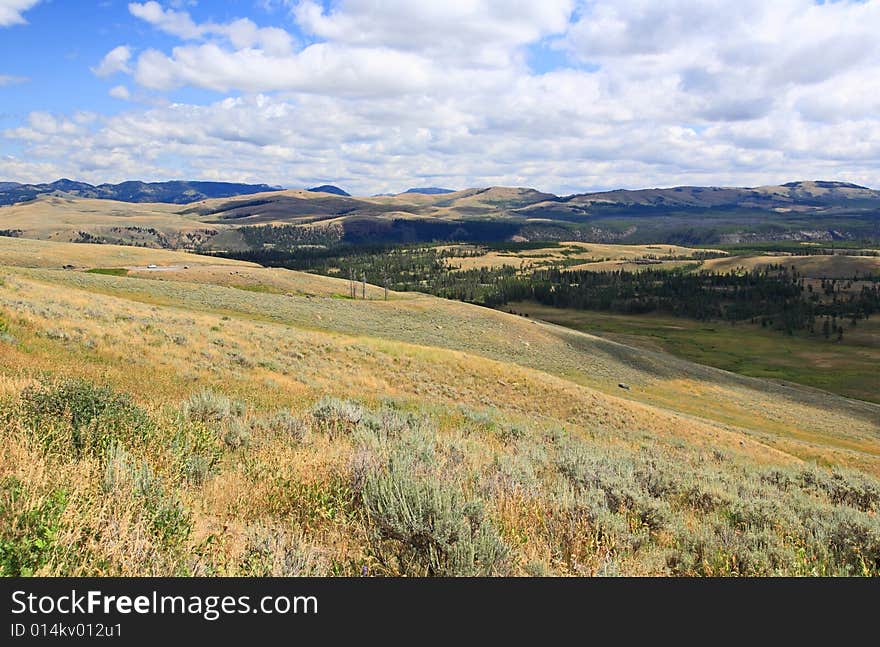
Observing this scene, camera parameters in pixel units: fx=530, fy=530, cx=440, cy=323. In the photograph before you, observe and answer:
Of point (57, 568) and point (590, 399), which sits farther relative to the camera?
point (590, 399)

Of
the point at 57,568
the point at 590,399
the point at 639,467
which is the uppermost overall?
the point at 57,568

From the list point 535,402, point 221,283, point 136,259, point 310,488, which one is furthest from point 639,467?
point 136,259

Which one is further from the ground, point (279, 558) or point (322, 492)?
point (279, 558)

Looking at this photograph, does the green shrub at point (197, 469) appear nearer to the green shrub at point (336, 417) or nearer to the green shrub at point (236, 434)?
the green shrub at point (236, 434)

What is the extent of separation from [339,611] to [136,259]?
122083mm

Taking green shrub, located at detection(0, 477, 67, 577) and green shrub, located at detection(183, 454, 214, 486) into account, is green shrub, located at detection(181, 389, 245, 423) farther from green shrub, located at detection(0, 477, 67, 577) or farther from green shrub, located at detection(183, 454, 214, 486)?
green shrub, located at detection(0, 477, 67, 577)

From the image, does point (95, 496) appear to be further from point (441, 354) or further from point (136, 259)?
point (136, 259)

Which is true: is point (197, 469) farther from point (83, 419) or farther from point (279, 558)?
point (279, 558)

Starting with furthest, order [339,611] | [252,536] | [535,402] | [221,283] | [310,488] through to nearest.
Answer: [221,283]
[535,402]
[310,488]
[252,536]
[339,611]

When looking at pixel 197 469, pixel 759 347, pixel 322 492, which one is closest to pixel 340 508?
pixel 322 492

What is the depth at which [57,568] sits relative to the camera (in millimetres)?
4355

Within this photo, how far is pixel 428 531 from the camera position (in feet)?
19.0

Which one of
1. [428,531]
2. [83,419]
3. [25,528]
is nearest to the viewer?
[25,528]

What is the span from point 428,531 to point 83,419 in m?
5.62
